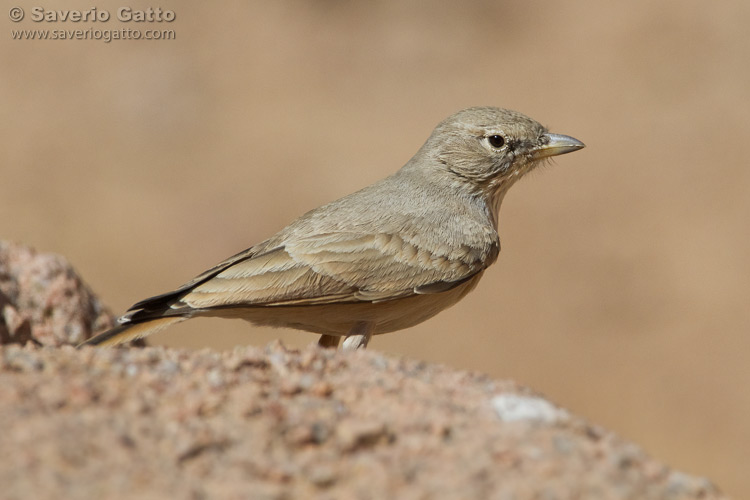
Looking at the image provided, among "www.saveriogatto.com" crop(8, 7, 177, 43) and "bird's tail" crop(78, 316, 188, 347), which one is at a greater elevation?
"www.saveriogatto.com" crop(8, 7, 177, 43)

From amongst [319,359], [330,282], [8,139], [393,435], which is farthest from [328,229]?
[8,139]

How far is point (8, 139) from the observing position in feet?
59.2

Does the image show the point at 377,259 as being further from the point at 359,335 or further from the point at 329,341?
the point at 329,341

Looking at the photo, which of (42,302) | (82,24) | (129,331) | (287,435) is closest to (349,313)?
(129,331)

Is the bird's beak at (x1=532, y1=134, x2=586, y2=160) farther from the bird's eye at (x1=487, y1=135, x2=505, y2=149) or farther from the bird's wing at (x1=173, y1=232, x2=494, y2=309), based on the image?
the bird's wing at (x1=173, y1=232, x2=494, y2=309)

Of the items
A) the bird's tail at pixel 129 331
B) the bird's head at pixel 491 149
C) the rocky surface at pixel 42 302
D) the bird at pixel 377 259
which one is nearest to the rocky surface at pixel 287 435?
the bird's tail at pixel 129 331

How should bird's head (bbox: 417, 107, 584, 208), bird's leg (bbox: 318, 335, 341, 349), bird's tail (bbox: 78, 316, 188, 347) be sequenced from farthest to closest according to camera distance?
1. bird's head (bbox: 417, 107, 584, 208)
2. bird's leg (bbox: 318, 335, 341, 349)
3. bird's tail (bbox: 78, 316, 188, 347)

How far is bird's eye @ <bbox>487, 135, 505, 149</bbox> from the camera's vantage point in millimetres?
6797

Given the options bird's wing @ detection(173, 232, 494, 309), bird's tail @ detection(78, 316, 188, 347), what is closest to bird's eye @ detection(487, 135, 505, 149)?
bird's wing @ detection(173, 232, 494, 309)

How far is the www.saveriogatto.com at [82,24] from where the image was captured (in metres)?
19.5

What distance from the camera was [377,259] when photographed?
5773 mm

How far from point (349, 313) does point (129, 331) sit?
1.28 metres

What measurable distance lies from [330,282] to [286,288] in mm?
270

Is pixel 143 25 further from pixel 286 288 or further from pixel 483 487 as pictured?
pixel 483 487
